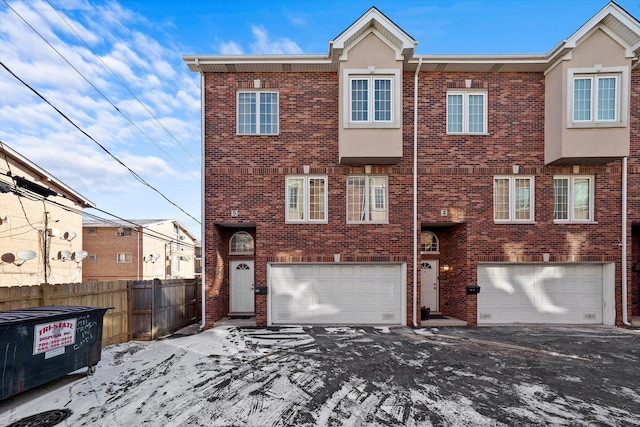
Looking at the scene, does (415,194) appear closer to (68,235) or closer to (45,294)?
(45,294)

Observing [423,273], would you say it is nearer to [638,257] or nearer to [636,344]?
[636,344]

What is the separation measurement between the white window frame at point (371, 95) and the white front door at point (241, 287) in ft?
21.9

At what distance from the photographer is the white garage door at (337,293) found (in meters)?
10.5

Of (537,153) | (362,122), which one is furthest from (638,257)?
(362,122)

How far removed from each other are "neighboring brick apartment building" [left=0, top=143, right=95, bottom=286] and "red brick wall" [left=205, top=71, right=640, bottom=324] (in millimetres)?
8824

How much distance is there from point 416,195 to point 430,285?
378 centimetres

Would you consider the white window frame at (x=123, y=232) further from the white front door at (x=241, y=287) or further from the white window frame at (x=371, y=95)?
the white window frame at (x=371, y=95)

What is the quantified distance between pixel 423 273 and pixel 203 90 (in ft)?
34.3

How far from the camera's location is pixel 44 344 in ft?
17.1

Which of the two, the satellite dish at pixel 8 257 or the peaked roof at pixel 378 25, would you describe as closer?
the peaked roof at pixel 378 25

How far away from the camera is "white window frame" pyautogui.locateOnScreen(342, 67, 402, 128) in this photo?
32.4 ft

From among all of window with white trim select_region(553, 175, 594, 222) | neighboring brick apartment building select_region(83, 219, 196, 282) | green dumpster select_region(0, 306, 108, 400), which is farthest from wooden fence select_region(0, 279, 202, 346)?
neighboring brick apartment building select_region(83, 219, 196, 282)

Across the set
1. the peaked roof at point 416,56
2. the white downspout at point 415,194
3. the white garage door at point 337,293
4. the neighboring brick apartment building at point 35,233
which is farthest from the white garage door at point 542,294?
the neighboring brick apartment building at point 35,233

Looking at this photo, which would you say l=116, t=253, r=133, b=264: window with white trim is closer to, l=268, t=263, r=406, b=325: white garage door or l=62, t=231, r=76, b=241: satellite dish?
l=62, t=231, r=76, b=241: satellite dish
